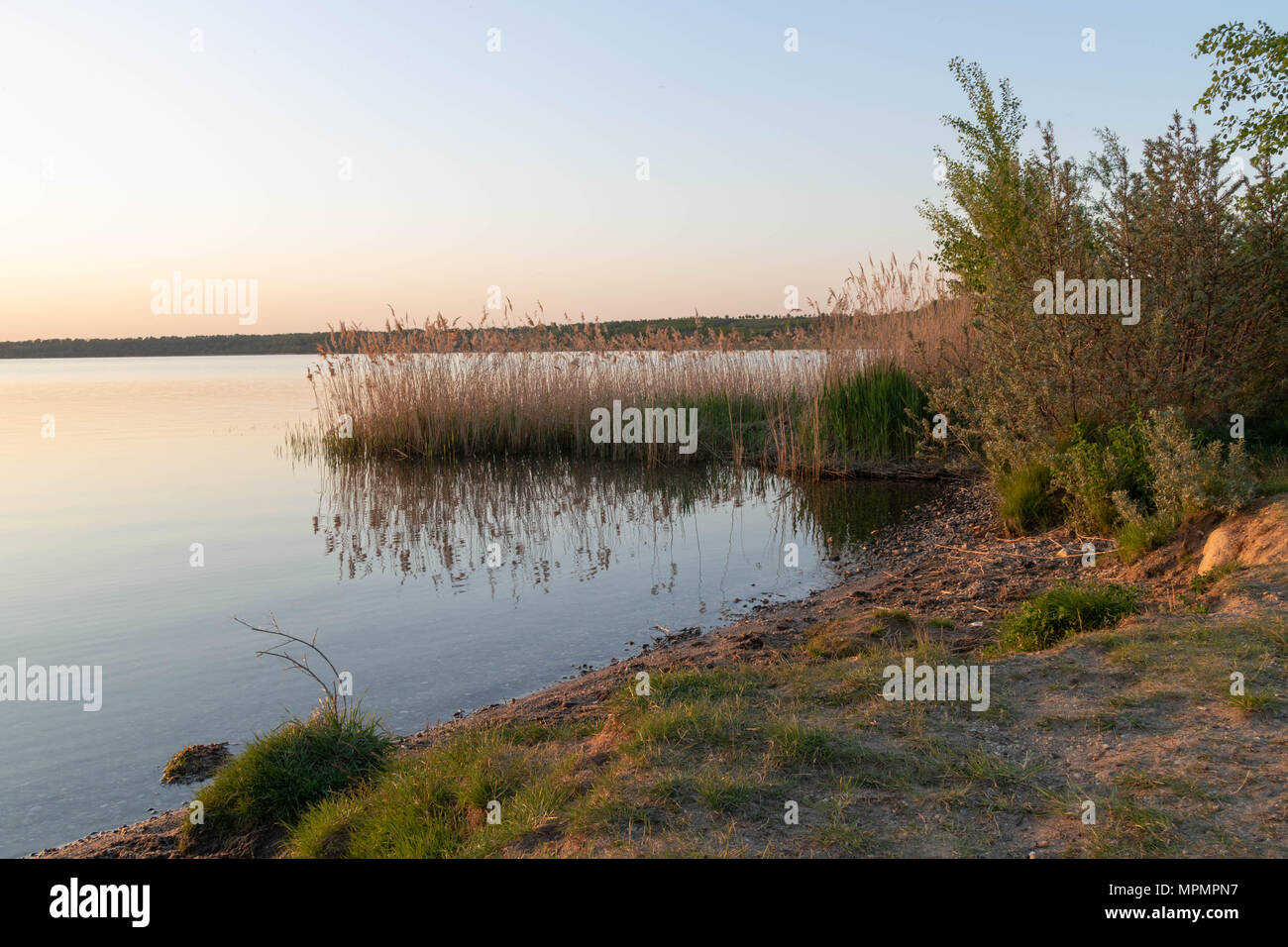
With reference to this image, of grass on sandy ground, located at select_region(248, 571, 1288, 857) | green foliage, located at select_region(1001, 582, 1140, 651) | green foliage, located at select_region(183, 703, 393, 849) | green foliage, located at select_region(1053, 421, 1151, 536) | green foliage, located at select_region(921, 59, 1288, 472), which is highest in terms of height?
green foliage, located at select_region(921, 59, 1288, 472)

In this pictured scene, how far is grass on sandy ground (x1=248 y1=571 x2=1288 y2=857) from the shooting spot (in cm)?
312

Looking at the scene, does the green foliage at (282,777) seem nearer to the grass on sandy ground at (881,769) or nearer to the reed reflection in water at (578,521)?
the grass on sandy ground at (881,769)

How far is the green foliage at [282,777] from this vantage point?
13.5ft

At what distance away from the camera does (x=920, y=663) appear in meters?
4.89

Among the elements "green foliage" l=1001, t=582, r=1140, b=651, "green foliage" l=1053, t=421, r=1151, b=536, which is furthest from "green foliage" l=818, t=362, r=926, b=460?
"green foliage" l=1001, t=582, r=1140, b=651

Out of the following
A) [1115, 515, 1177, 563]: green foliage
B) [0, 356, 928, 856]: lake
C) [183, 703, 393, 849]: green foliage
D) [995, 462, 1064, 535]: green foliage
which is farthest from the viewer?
[995, 462, 1064, 535]: green foliage

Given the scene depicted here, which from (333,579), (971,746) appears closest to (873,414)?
(333,579)

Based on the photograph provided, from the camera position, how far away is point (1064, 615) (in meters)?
5.41

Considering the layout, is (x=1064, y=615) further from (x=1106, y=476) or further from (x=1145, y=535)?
(x=1106, y=476)

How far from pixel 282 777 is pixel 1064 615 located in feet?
15.2

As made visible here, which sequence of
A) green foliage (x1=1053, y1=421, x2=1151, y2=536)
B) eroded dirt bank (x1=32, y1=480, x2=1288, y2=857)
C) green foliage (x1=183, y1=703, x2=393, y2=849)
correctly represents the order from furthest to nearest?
green foliage (x1=1053, y1=421, x2=1151, y2=536), green foliage (x1=183, y1=703, x2=393, y2=849), eroded dirt bank (x1=32, y1=480, x2=1288, y2=857)

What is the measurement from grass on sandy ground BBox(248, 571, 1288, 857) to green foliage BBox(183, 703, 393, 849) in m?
0.16

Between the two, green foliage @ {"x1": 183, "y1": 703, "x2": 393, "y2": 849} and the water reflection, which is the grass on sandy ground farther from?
the water reflection
